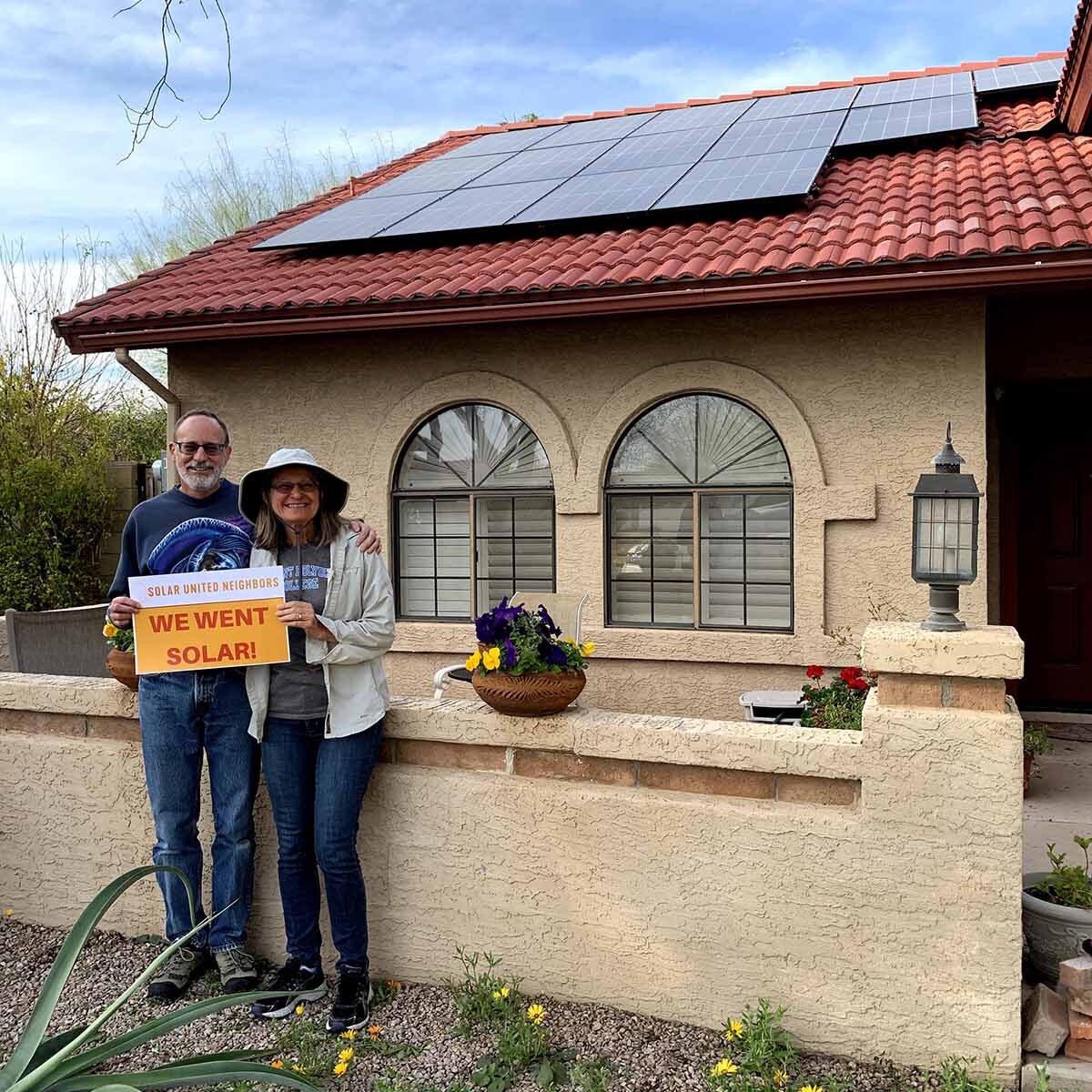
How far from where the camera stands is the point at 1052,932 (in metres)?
3.23

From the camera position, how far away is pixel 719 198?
6.60m

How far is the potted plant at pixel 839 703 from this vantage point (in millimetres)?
4863

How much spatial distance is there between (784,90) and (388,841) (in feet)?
29.8

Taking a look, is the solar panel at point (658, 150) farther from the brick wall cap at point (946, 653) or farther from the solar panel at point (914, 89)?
the brick wall cap at point (946, 653)

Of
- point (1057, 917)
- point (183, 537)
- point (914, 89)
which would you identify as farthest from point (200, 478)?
point (914, 89)

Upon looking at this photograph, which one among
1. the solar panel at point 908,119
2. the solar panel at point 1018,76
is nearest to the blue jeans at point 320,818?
the solar panel at point 908,119

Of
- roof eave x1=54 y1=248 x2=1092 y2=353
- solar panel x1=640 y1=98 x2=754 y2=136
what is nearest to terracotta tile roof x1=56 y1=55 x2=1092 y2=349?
roof eave x1=54 y1=248 x2=1092 y2=353

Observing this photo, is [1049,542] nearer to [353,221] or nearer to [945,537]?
[945,537]

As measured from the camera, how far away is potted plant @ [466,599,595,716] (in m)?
3.43

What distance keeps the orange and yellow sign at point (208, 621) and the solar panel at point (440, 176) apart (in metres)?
5.77

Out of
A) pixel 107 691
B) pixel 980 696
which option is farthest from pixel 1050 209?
pixel 107 691

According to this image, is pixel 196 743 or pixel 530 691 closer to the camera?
pixel 530 691

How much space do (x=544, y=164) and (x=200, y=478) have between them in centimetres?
589

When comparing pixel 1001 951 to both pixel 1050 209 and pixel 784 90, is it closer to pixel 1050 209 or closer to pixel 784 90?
pixel 1050 209
